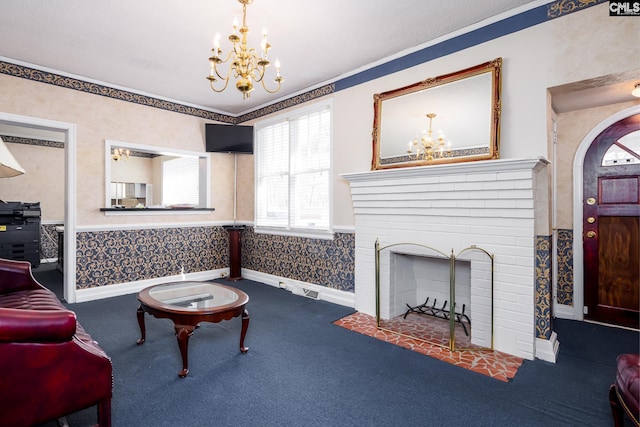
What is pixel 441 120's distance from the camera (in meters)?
3.09

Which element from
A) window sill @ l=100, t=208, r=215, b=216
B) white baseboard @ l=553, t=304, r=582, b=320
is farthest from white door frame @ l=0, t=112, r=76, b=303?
white baseboard @ l=553, t=304, r=582, b=320

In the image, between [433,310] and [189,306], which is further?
[433,310]

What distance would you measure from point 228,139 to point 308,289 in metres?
2.70

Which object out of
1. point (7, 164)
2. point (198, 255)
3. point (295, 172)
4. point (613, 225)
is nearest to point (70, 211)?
point (198, 255)

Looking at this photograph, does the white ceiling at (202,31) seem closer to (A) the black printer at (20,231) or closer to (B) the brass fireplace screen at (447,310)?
(B) the brass fireplace screen at (447,310)

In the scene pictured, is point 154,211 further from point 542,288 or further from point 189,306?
point 542,288

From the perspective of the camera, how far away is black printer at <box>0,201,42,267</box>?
5.78 meters

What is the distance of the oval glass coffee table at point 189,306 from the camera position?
232 cm

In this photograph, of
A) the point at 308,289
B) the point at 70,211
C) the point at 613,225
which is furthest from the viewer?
the point at 308,289

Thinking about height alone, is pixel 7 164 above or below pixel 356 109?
below

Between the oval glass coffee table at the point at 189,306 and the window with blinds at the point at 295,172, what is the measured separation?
1732 millimetres

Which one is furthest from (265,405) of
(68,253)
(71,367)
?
(68,253)

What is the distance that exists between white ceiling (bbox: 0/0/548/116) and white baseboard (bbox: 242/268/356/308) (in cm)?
264

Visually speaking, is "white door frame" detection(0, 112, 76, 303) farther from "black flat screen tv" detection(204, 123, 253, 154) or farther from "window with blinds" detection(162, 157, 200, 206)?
"window with blinds" detection(162, 157, 200, 206)
